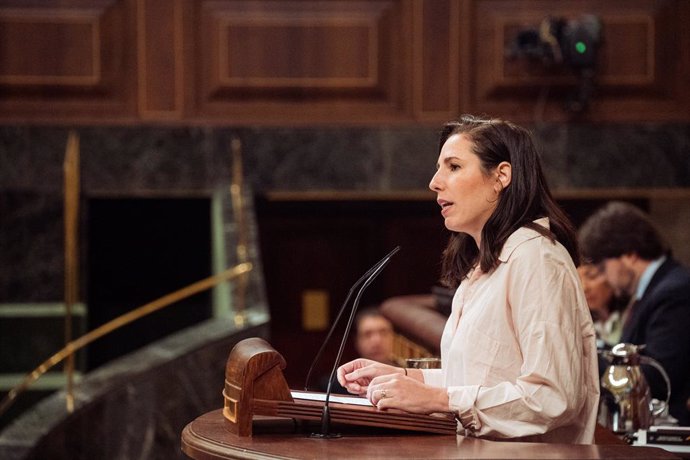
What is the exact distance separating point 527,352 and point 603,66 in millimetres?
4702

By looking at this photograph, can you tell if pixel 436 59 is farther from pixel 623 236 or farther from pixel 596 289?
pixel 623 236

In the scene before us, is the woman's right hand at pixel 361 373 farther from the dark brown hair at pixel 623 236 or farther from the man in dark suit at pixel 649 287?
the dark brown hair at pixel 623 236

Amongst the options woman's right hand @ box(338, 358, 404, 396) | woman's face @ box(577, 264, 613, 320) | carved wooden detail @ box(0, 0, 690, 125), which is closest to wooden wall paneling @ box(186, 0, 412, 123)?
carved wooden detail @ box(0, 0, 690, 125)

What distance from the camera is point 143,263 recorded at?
21.9 feet

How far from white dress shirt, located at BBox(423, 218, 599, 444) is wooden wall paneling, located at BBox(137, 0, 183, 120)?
4384 millimetres

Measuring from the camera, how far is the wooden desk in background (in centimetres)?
181

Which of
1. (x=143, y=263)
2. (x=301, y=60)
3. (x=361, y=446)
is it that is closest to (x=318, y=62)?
(x=301, y=60)

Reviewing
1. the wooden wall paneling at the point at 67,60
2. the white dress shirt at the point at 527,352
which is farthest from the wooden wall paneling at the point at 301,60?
the white dress shirt at the point at 527,352

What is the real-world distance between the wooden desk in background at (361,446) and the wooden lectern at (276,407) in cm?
2

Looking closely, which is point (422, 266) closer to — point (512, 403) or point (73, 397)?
point (73, 397)

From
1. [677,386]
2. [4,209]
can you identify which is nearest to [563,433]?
[677,386]

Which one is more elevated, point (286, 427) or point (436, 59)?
point (436, 59)

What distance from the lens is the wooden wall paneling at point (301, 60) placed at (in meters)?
6.31

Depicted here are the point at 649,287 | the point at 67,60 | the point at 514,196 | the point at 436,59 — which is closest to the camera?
the point at 514,196
